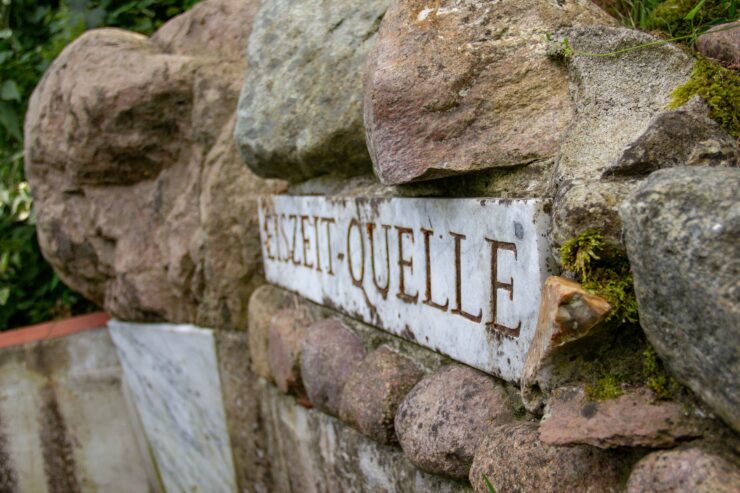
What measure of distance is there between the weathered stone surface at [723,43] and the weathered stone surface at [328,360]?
780 mm

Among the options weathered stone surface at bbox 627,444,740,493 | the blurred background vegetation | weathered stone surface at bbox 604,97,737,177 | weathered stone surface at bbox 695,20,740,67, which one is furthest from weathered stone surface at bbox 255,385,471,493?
the blurred background vegetation

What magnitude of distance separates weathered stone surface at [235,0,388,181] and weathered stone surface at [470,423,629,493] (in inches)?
26.3

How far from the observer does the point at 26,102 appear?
2996 millimetres

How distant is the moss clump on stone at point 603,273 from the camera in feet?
2.34

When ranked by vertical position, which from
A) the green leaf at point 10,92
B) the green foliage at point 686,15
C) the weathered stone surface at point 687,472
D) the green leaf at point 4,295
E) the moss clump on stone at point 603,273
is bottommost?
the green leaf at point 4,295

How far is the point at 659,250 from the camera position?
0.61m

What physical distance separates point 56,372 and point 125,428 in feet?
1.10

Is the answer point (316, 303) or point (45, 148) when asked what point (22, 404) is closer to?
point (45, 148)

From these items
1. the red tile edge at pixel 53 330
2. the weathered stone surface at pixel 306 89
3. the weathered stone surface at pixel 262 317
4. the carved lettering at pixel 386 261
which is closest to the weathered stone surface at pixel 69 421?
the red tile edge at pixel 53 330

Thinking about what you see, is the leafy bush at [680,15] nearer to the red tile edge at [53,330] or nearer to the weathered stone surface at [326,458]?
the weathered stone surface at [326,458]

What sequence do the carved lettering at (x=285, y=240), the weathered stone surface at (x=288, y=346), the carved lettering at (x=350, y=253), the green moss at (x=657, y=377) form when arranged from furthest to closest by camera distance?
1. the carved lettering at (x=285, y=240)
2. the weathered stone surface at (x=288, y=346)
3. the carved lettering at (x=350, y=253)
4. the green moss at (x=657, y=377)

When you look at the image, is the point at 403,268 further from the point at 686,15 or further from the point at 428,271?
the point at 686,15

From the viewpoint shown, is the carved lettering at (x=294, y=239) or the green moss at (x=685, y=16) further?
the carved lettering at (x=294, y=239)

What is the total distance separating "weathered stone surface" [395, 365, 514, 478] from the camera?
92 centimetres
